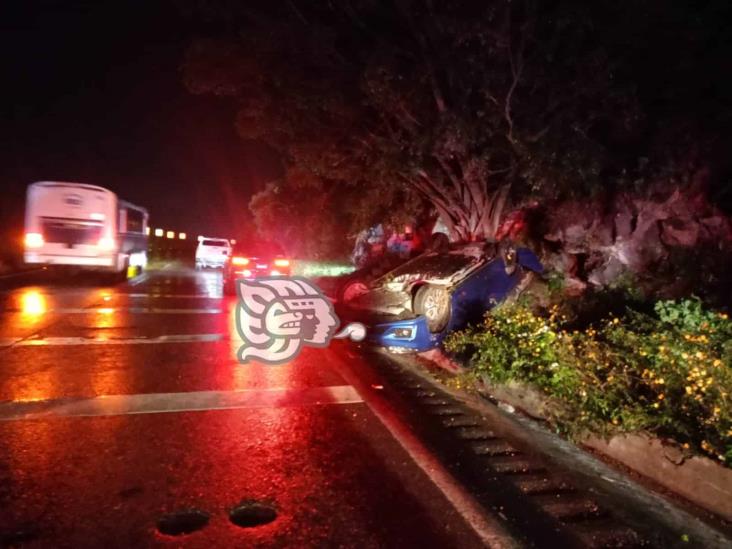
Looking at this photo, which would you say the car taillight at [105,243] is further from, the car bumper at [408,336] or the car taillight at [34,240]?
the car bumper at [408,336]

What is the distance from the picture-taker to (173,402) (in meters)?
5.63

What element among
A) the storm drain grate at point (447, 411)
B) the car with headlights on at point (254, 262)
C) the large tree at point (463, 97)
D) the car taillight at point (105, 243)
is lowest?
the storm drain grate at point (447, 411)

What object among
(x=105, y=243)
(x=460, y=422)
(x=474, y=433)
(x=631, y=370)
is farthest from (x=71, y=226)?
(x=631, y=370)

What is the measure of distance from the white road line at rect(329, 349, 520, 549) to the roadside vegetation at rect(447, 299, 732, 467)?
1.42m

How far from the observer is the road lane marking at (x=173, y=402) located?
5.20 metres

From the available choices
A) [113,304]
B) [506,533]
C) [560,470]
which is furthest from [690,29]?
[113,304]

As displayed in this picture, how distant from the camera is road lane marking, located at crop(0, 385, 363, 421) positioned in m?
5.20

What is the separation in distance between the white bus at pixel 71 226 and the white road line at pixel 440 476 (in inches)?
530

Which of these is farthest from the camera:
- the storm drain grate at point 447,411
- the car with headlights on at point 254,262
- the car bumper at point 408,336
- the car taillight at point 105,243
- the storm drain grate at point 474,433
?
the car taillight at point 105,243

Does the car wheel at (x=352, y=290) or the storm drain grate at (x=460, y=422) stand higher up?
the car wheel at (x=352, y=290)

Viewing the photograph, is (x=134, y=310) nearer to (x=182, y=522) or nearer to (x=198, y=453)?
(x=198, y=453)

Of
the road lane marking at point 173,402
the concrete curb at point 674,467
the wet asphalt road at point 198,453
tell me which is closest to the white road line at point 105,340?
the wet asphalt road at point 198,453

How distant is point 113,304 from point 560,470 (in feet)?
36.8

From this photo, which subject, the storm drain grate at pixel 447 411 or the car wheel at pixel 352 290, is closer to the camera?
the storm drain grate at pixel 447 411
